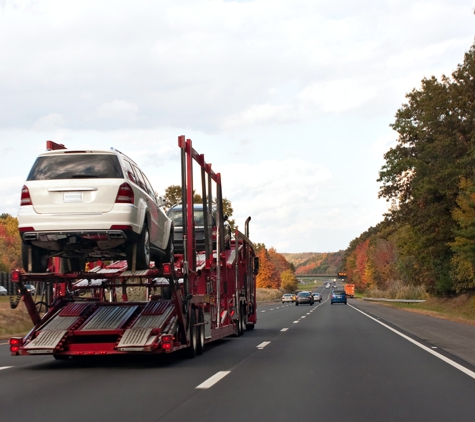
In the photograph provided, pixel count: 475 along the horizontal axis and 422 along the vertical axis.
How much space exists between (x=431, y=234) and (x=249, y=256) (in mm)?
30694

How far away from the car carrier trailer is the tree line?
28.0 meters

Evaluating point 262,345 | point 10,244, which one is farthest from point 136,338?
point 10,244

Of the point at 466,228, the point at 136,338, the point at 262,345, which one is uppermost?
the point at 466,228

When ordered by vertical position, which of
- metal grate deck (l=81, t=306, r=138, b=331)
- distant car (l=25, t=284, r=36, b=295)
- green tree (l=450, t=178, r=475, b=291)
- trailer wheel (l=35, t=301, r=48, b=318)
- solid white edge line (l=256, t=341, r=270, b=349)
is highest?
green tree (l=450, t=178, r=475, b=291)

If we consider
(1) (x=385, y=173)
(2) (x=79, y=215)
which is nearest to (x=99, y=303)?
(2) (x=79, y=215)

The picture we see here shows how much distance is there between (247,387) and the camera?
9.41 m

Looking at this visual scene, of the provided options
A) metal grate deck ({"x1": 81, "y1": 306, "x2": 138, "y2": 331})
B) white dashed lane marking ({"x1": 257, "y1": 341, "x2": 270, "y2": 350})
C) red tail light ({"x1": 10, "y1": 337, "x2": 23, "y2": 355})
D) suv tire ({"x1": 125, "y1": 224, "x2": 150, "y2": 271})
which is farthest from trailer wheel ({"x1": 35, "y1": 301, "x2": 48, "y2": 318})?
white dashed lane marking ({"x1": 257, "y1": 341, "x2": 270, "y2": 350})

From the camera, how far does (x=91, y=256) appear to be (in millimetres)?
12461

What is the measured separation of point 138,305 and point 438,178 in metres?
37.4

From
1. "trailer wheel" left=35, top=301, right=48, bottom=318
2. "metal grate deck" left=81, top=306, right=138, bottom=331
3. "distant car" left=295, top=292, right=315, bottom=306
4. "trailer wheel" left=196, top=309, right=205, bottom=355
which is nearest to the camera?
"metal grate deck" left=81, top=306, right=138, bottom=331

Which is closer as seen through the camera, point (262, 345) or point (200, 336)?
point (200, 336)

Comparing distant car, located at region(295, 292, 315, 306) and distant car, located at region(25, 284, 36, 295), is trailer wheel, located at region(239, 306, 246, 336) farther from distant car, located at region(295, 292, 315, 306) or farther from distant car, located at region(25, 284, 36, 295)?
distant car, located at region(295, 292, 315, 306)

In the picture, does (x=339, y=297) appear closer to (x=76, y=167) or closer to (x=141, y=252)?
(x=141, y=252)

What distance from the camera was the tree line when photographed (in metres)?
43.4
